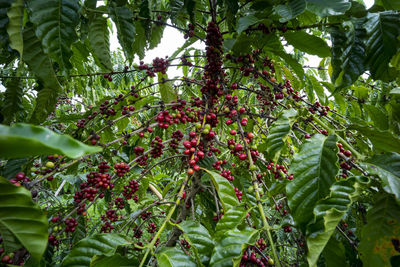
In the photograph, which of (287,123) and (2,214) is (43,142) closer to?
(2,214)

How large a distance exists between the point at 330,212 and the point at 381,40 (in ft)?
2.02

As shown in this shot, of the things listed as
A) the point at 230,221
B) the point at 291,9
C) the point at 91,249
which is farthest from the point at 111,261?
the point at 291,9

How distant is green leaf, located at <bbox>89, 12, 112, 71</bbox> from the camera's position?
1.04 m

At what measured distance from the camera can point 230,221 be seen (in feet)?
2.33

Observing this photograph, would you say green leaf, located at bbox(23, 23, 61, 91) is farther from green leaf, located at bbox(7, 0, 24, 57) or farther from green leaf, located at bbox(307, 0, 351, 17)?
green leaf, located at bbox(307, 0, 351, 17)

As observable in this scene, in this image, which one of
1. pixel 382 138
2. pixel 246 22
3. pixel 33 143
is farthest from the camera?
pixel 246 22

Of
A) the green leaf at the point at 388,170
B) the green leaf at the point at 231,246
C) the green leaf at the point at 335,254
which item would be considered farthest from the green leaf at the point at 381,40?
the green leaf at the point at 231,246

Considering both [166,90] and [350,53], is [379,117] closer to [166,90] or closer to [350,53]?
[350,53]

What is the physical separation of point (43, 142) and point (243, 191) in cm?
102

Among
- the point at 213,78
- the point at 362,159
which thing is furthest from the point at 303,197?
the point at 213,78

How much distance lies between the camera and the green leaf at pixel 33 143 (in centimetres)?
36

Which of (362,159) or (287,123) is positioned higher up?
(287,123)

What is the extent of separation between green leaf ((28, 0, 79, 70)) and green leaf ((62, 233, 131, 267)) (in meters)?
0.58

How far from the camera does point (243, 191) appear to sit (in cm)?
121
